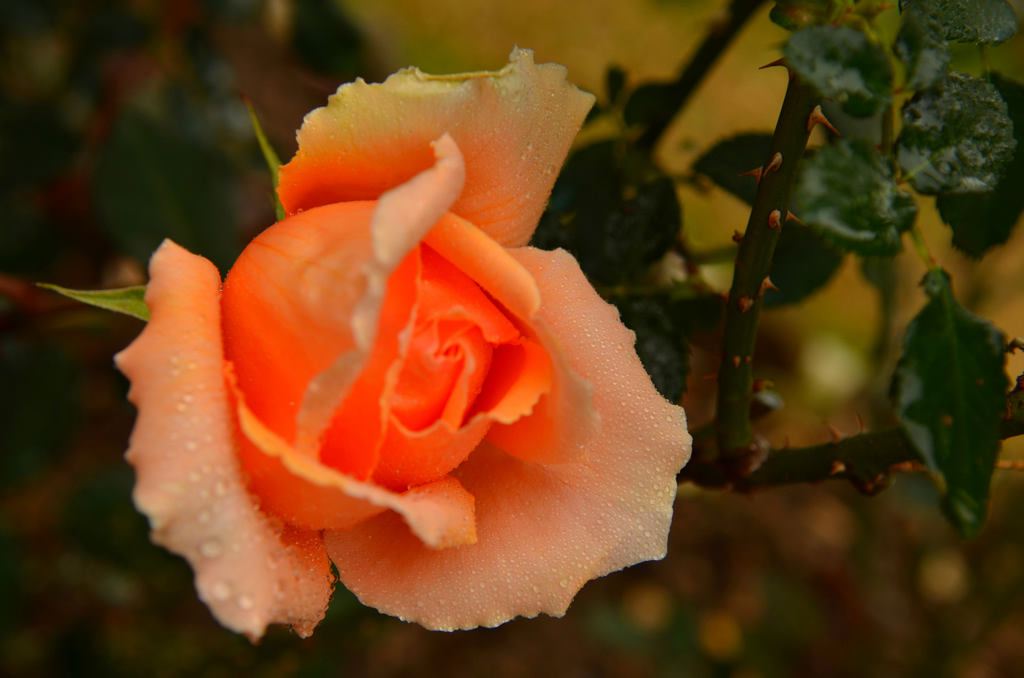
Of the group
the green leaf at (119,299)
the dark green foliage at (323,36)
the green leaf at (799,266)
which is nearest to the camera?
the green leaf at (119,299)

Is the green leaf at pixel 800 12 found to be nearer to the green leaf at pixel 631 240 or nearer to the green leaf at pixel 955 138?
the green leaf at pixel 955 138

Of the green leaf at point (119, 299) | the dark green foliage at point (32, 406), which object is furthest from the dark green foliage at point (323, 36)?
the green leaf at point (119, 299)

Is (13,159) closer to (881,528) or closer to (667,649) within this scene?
(667,649)

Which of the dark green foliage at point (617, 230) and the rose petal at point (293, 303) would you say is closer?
the rose petal at point (293, 303)

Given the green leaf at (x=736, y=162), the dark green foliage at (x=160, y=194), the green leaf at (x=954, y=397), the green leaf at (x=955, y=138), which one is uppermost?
the green leaf at (x=955, y=138)

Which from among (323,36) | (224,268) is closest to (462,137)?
(224,268)

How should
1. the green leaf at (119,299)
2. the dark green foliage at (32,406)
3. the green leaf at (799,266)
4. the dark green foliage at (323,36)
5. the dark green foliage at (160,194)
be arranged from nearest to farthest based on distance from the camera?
the green leaf at (119,299) → the green leaf at (799,266) → the dark green foliage at (160,194) → the dark green foliage at (32,406) → the dark green foliage at (323,36)
